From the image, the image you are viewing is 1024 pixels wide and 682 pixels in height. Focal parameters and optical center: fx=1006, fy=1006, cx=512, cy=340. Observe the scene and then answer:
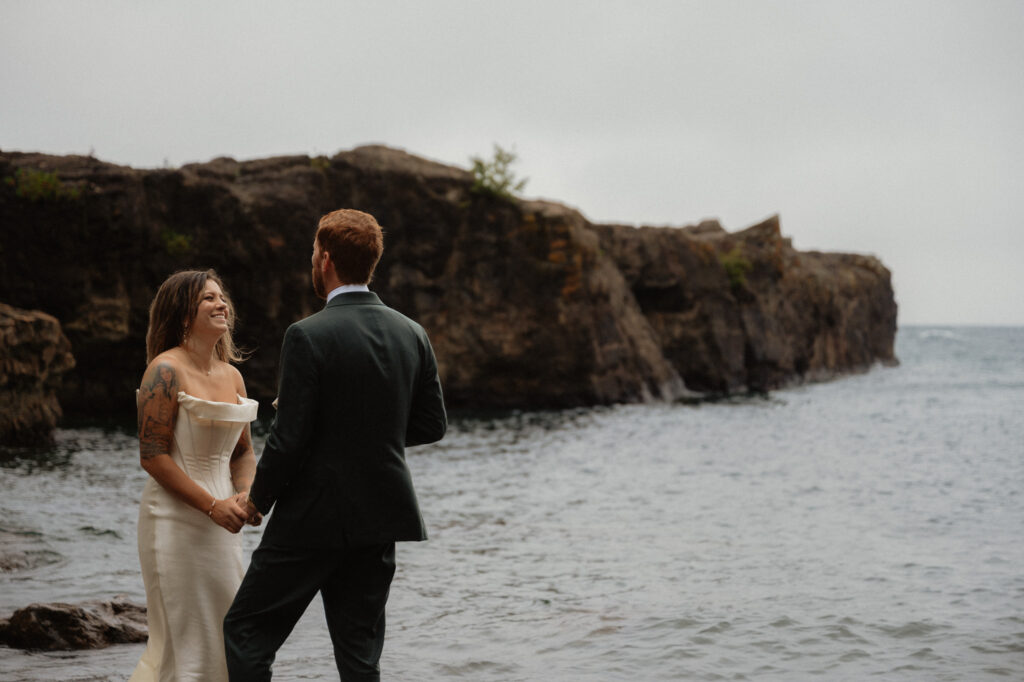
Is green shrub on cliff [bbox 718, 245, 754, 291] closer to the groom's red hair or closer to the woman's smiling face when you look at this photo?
the woman's smiling face

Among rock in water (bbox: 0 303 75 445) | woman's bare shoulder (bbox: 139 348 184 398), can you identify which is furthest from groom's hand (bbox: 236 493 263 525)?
rock in water (bbox: 0 303 75 445)

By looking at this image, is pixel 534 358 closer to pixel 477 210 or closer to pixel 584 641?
pixel 477 210

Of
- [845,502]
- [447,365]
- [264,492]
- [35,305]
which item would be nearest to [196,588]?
[264,492]

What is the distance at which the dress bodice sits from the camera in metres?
4.05

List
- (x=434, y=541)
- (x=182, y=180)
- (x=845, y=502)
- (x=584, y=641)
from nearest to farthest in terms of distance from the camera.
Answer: (x=584, y=641) < (x=434, y=541) < (x=845, y=502) < (x=182, y=180)

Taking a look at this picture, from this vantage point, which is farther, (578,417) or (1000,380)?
(1000,380)

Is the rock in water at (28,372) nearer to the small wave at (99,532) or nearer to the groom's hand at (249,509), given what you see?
the small wave at (99,532)

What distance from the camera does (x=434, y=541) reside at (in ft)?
38.4

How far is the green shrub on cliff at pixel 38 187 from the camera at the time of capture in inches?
998

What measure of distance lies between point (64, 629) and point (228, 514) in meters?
3.48

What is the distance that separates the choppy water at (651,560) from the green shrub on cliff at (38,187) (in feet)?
22.8

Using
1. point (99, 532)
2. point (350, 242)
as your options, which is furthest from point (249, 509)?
point (99, 532)

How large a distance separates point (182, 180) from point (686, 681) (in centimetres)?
2419

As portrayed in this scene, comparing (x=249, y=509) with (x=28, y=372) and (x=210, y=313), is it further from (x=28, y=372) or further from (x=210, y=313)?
(x=28, y=372)
